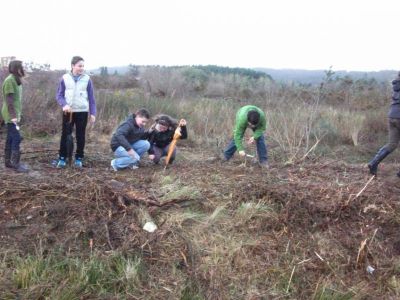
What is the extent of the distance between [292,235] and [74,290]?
2091 mm

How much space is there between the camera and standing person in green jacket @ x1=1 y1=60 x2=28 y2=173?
17.2 ft

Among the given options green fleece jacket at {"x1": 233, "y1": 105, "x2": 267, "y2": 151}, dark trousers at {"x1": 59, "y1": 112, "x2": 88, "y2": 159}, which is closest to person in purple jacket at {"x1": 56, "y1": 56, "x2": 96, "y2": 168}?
dark trousers at {"x1": 59, "y1": 112, "x2": 88, "y2": 159}

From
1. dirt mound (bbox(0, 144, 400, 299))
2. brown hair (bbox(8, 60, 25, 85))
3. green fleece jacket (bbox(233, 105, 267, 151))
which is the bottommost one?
dirt mound (bbox(0, 144, 400, 299))

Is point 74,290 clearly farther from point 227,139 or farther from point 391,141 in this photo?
point 227,139

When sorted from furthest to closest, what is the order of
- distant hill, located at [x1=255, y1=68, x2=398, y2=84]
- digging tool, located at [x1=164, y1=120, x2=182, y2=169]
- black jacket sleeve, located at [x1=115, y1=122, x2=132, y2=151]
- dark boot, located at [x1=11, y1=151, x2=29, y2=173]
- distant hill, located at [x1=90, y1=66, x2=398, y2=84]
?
distant hill, located at [x1=90, y1=66, x2=398, y2=84]
distant hill, located at [x1=255, y1=68, x2=398, y2=84]
digging tool, located at [x1=164, y1=120, x2=182, y2=169]
black jacket sleeve, located at [x1=115, y1=122, x2=132, y2=151]
dark boot, located at [x1=11, y1=151, x2=29, y2=173]

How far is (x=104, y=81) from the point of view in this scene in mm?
20688

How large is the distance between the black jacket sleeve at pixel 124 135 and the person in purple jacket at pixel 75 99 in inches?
15.9

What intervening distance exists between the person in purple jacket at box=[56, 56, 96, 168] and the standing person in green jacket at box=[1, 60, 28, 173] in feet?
1.68

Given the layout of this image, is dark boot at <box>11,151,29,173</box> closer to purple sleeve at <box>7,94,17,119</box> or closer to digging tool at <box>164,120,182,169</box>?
purple sleeve at <box>7,94,17,119</box>

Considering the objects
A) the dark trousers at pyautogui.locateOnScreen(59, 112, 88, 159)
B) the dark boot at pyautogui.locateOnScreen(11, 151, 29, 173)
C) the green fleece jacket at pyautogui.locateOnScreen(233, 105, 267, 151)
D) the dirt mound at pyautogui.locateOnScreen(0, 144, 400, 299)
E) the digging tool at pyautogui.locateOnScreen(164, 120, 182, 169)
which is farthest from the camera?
the green fleece jacket at pyautogui.locateOnScreen(233, 105, 267, 151)

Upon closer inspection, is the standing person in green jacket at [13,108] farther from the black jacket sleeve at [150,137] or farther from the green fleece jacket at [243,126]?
the green fleece jacket at [243,126]

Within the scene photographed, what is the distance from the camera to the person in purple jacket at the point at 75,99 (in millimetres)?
5605

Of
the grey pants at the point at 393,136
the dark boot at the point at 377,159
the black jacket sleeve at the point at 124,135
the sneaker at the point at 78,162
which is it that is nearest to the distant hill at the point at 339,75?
the grey pants at the point at 393,136

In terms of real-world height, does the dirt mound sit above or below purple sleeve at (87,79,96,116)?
below
